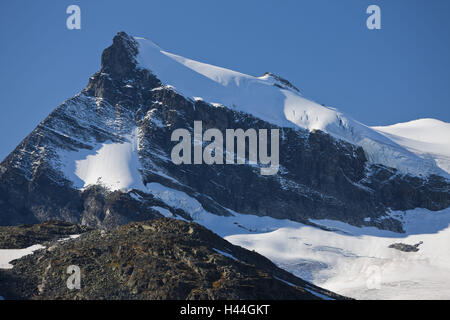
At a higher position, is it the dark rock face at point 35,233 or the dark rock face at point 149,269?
the dark rock face at point 35,233

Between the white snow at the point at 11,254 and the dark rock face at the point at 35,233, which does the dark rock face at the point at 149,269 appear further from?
the dark rock face at the point at 35,233

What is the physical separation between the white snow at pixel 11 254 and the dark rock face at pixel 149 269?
5.58 feet

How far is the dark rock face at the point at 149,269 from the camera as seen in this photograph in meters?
125

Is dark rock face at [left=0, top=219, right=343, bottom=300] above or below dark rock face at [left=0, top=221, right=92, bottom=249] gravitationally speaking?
below

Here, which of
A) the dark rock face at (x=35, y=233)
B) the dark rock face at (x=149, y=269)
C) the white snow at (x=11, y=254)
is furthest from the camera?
the dark rock face at (x=35, y=233)

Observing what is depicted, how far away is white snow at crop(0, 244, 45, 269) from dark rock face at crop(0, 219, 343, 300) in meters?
1.70

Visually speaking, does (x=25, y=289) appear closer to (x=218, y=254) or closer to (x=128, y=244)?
(x=128, y=244)

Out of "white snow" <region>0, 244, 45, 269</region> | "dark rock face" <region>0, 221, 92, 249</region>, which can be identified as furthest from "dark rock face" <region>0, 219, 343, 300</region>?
"dark rock face" <region>0, 221, 92, 249</region>

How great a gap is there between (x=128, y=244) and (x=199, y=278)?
17.1 meters

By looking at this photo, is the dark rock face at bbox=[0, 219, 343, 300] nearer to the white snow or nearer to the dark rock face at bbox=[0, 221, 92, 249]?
the white snow

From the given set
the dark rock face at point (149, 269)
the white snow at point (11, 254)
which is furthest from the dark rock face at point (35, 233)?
the dark rock face at point (149, 269)

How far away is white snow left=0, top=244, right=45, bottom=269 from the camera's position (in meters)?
146
